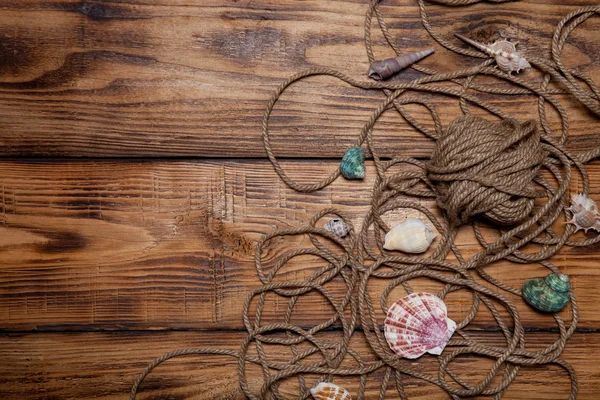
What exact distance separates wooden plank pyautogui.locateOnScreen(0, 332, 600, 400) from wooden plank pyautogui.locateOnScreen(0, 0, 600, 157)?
1.07 feet

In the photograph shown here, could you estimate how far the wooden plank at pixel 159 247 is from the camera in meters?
0.99

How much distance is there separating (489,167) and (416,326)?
284 mm

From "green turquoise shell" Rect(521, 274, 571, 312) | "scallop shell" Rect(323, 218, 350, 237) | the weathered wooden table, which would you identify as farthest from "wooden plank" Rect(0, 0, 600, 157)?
"green turquoise shell" Rect(521, 274, 571, 312)

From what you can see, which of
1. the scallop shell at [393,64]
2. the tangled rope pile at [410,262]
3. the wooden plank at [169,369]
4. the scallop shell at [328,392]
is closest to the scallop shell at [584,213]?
the tangled rope pile at [410,262]

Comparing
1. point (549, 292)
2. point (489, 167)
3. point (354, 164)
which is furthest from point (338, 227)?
point (549, 292)

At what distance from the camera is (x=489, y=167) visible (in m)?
0.89

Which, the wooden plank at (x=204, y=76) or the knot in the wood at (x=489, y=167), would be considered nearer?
the knot in the wood at (x=489, y=167)

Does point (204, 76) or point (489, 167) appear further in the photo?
point (204, 76)

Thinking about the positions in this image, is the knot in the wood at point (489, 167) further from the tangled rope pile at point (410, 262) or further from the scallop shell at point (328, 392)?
the scallop shell at point (328, 392)

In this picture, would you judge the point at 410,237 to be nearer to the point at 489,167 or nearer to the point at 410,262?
the point at 410,262

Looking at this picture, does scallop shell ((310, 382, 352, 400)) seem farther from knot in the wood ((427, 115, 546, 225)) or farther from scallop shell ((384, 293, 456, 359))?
knot in the wood ((427, 115, 546, 225))

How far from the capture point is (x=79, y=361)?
3.23 feet

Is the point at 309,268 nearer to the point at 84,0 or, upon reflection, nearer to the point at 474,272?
the point at 474,272

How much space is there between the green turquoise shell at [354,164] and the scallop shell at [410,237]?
111 mm
